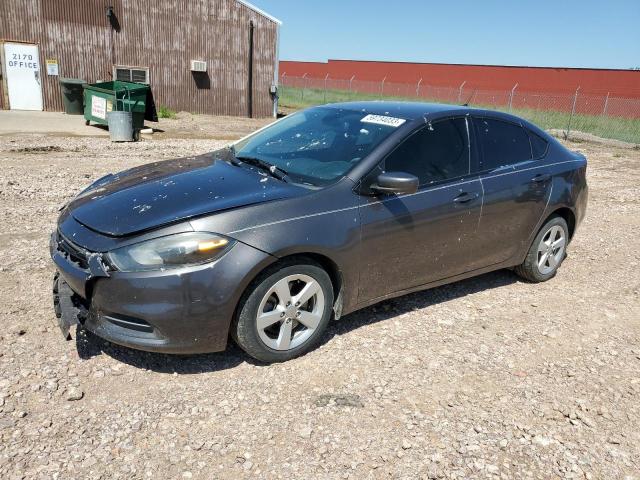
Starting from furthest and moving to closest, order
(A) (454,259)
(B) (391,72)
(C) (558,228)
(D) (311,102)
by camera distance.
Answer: (B) (391,72), (D) (311,102), (C) (558,228), (A) (454,259)

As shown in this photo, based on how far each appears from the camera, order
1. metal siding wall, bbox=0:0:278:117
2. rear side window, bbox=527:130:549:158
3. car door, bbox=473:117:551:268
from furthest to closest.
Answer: metal siding wall, bbox=0:0:278:117 < rear side window, bbox=527:130:549:158 < car door, bbox=473:117:551:268

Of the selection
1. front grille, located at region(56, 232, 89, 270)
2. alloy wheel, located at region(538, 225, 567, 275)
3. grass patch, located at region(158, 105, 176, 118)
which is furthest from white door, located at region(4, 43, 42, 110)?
alloy wheel, located at region(538, 225, 567, 275)

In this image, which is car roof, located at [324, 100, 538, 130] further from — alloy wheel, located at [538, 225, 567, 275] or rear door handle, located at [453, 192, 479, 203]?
alloy wheel, located at [538, 225, 567, 275]

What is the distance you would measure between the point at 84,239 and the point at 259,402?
1391 millimetres

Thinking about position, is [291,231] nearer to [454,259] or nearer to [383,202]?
Result: [383,202]

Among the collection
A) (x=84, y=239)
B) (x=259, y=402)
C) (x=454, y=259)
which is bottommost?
(x=259, y=402)

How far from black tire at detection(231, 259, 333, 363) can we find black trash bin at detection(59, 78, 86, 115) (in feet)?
58.5

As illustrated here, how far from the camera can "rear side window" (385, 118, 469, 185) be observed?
3.84m

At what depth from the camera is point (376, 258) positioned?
368cm

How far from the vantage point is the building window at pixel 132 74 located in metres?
20.1

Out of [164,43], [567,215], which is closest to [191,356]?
[567,215]

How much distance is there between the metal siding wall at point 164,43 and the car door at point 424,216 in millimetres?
18724

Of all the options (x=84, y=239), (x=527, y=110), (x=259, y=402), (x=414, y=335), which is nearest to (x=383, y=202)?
(x=414, y=335)

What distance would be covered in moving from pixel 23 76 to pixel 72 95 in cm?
186
